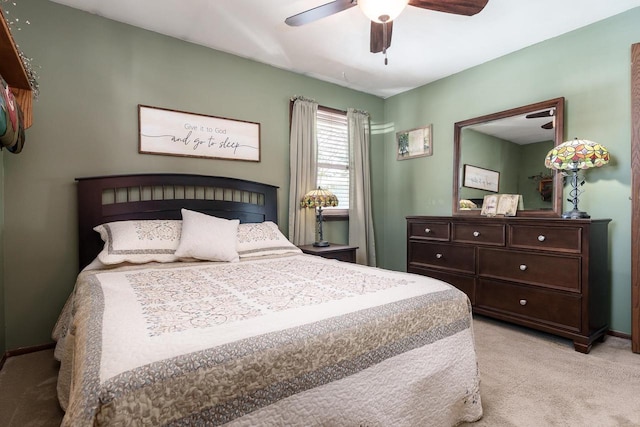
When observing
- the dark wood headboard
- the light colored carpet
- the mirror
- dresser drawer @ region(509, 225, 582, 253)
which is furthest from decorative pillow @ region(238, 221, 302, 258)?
the mirror

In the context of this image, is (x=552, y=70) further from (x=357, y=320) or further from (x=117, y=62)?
(x=117, y=62)

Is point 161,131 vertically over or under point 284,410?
over

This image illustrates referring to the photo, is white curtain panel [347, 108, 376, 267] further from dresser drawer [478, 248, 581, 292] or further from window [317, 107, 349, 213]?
dresser drawer [478, 248, 581, 292]

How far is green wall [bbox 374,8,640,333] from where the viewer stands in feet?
8.40

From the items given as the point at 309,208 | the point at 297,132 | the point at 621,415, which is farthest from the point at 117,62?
the point at 621,415

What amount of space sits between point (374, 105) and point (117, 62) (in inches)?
118

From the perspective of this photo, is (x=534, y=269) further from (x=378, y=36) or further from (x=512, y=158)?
(x=378, y=36)

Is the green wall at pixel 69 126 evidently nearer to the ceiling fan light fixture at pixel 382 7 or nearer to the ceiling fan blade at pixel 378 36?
the ceiling fan blade at pixel 378 36

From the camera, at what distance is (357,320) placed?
3.92 ft

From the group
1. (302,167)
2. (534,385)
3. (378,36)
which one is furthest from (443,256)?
(378,36)

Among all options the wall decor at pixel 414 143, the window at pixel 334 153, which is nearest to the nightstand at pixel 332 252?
the window at pixel 334 153

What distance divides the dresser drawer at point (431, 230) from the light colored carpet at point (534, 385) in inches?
40.9

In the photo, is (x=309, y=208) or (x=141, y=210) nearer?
(x=141, y=210)

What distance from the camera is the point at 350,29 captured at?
110 inches
